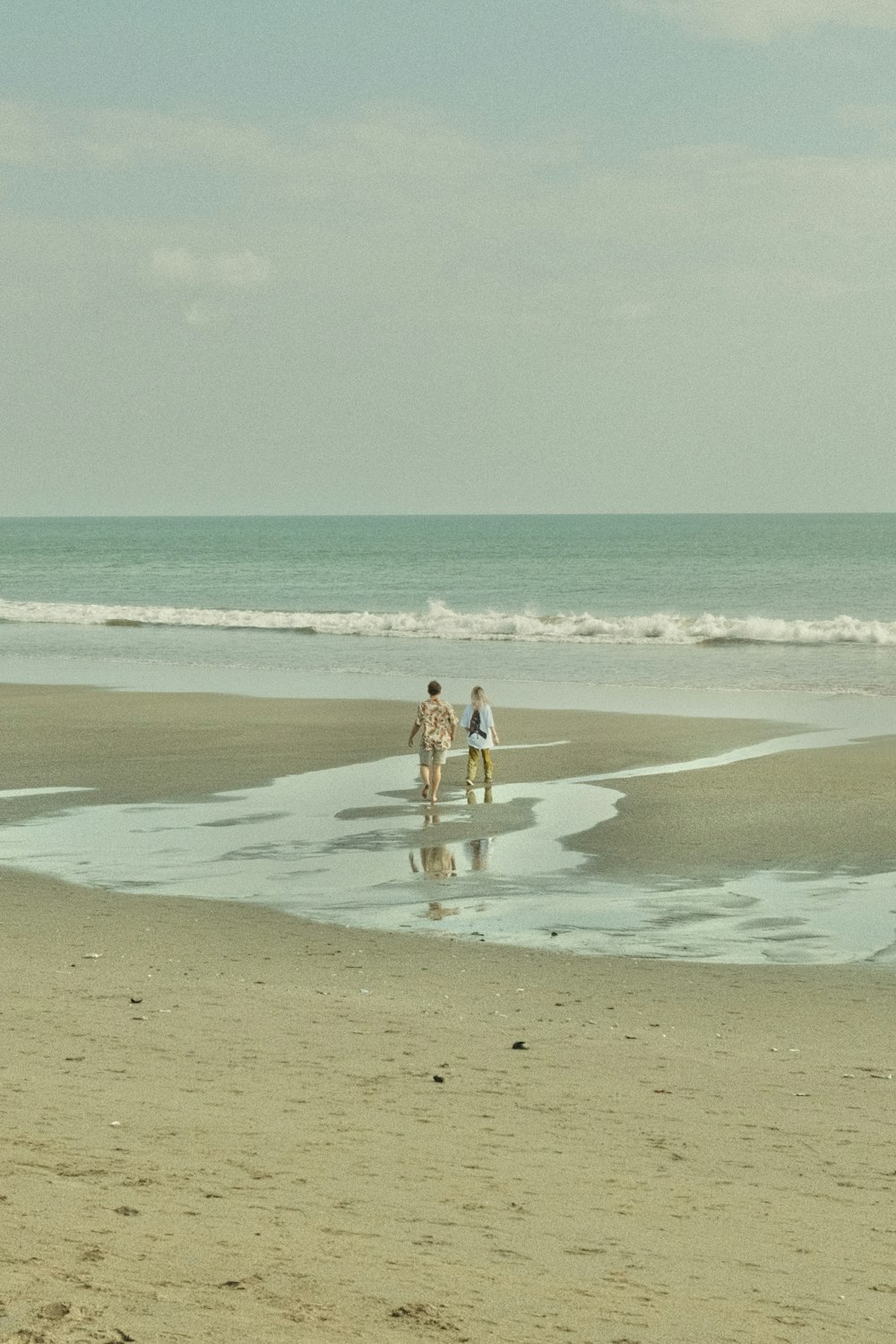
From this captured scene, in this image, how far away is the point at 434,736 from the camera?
17.8 metres

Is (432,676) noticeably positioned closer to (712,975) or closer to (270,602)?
(712,975)

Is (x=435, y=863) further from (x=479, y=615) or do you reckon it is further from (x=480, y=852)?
(x=479, y=615)

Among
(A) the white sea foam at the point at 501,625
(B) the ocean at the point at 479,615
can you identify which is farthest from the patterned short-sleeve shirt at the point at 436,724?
(A) the white sea foam at the point at 501,625

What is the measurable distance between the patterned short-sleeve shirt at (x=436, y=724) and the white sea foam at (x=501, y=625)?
2743cm

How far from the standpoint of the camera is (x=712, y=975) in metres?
9.88

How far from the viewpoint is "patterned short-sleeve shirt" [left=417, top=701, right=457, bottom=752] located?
17.8 meters

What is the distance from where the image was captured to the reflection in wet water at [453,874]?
439 inches

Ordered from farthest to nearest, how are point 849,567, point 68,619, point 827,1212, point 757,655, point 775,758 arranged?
point 849,567, point 68,619, point 757,655, point 775,758, point 827,1212

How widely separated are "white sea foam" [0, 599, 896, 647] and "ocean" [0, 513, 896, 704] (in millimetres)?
120

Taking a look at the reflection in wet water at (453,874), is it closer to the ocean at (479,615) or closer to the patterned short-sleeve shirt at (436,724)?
the patterned short-sleeve shirt at (436,724)

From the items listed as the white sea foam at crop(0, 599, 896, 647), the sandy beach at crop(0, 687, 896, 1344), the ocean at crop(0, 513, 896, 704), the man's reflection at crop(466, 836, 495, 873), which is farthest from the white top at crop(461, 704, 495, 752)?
the white sea foam at crop(0, 599, 896, 647)

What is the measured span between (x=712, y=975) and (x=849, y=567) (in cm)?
8898

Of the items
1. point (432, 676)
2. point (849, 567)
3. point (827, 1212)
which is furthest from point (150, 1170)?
point (849, 567)

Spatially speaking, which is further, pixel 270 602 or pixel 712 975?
pixel 270 602
